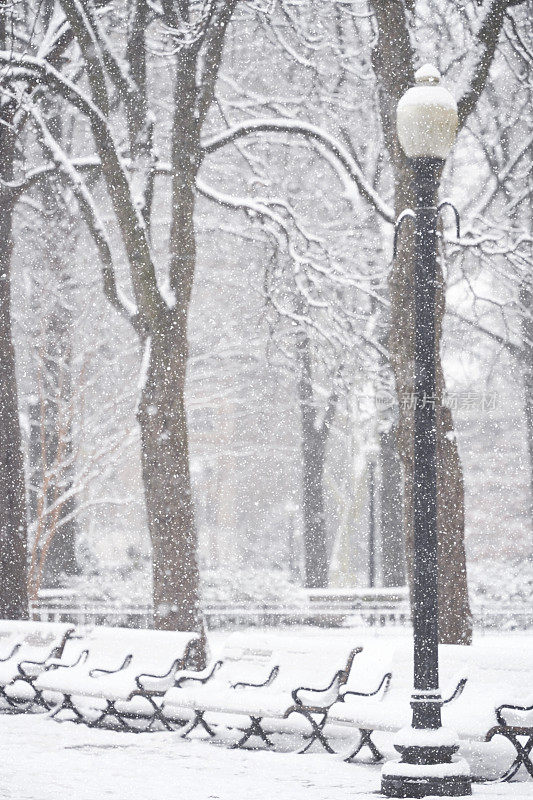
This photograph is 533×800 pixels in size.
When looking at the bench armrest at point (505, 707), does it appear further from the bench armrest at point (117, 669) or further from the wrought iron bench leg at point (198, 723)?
the bench armrest at point (117, 669)

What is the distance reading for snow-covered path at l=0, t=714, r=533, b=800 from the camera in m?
7.69

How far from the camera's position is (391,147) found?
38.2 ft

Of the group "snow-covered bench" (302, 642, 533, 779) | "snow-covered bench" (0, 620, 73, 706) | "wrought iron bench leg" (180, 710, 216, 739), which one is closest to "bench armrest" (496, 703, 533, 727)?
"snow-covered bench" (302, 642, 533, 779)

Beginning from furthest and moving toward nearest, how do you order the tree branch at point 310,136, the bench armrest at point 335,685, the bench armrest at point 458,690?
the tree branch at point 310,136, the bench armrest at point 335,685, the bench armrest at point 458,690

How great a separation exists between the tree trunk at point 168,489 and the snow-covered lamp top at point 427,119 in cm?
517

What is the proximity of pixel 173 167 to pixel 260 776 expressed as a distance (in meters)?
Result: 6.47

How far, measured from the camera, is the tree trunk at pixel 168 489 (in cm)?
1220

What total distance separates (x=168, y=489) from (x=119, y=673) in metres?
1.96

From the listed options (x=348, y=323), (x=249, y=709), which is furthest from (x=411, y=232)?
(x=348, y=323)

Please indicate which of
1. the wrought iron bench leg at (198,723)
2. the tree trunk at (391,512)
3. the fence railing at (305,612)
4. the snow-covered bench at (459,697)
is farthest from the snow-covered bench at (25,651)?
the tree trunk at (391,512)

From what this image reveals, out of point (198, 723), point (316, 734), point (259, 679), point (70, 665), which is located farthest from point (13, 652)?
point (316, 734)

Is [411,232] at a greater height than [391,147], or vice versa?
[391,147]

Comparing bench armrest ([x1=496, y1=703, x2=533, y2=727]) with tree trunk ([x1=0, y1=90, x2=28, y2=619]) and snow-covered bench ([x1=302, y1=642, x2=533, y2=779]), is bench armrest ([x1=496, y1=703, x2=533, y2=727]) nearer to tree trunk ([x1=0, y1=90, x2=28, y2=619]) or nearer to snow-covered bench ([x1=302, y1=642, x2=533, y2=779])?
snow-covered bench ([x1=302, y1=642, x2=533, y2=779])

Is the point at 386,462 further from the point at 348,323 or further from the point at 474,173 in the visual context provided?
the point at 348,323
